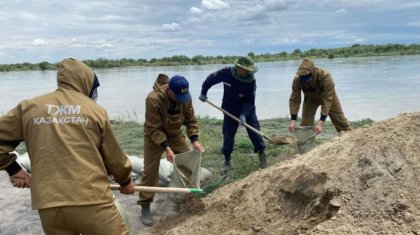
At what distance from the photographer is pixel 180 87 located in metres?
4.42

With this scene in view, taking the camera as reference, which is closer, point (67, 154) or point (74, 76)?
point (67, 154)

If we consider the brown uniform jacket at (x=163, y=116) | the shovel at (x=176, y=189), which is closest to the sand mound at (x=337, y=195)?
the shovel at (x=176, y=189)

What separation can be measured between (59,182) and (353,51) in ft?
132

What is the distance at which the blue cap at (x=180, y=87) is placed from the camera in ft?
14.5

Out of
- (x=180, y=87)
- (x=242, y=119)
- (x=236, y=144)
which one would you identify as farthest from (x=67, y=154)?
(x=236, y=144)

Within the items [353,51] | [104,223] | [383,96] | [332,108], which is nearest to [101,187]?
[104,223]

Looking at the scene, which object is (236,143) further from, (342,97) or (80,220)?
(342,97)

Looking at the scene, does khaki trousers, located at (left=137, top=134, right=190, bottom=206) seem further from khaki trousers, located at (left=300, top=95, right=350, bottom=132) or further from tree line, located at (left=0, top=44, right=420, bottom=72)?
tree line, located at (left=0, top=44, right=420, bottom=72)

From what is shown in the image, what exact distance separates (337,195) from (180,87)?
1.90 m

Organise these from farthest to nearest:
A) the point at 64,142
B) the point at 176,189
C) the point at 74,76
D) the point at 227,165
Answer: the point at 227,165
the point at 176,189
the point at 74,76
the point at 64,142

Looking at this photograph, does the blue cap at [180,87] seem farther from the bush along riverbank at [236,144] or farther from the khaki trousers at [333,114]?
the khaki trousers at [333,114]

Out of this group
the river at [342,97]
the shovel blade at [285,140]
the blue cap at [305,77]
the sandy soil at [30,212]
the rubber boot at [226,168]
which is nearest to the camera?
the sandy soil at [30,212]

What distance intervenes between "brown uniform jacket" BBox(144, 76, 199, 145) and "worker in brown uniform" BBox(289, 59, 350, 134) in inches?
77.6

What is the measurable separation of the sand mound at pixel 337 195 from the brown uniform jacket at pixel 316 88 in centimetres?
197
